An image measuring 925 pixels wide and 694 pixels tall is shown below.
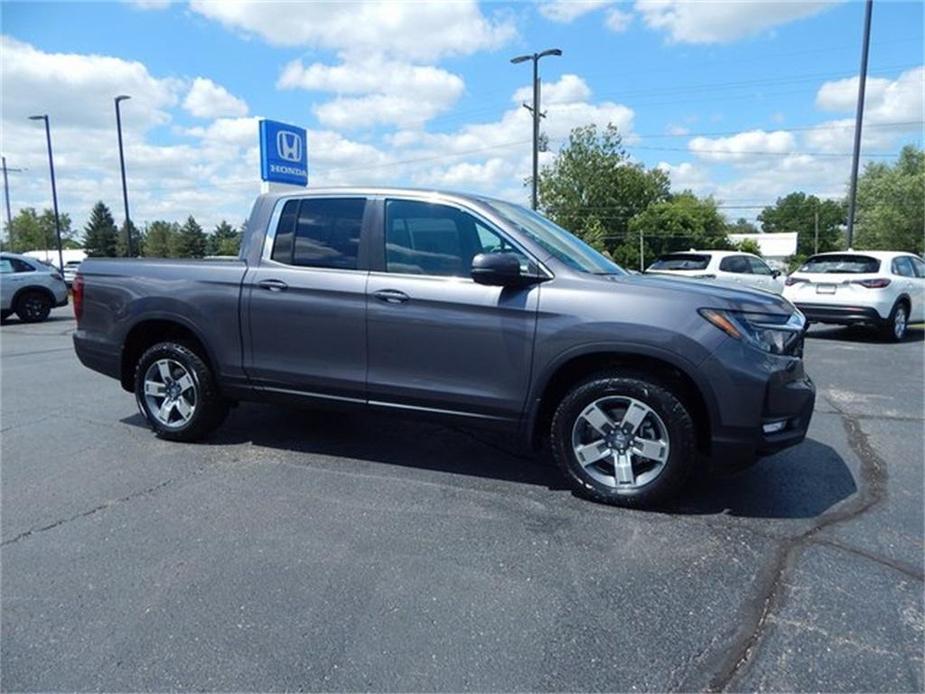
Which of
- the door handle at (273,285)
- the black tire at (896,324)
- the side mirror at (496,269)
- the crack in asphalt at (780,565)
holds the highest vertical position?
the side mirror at (496,269)

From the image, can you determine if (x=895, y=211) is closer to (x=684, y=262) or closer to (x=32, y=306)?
(x=684, y=262)

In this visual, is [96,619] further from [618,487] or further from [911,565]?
[911,565]

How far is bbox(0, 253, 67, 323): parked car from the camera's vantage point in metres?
15.4

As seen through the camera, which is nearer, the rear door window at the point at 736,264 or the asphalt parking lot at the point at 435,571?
the asphalt parking lot at the point at 435,571

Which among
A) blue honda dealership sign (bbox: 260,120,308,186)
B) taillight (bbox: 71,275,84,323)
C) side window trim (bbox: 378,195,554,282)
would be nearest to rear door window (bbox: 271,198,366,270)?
side window trim (bbox: 378,195,554,282)

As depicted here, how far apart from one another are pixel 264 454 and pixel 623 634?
305 cm

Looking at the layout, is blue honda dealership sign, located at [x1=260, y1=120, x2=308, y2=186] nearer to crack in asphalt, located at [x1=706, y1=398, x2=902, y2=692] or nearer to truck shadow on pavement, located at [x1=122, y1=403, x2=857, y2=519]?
truck shadow on pavement, located at [x1=122, y1=403, x2=857, y2=519]

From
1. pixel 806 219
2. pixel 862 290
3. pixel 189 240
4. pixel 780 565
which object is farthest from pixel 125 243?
pixel 806 219

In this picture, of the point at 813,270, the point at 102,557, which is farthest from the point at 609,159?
the point at 102,557

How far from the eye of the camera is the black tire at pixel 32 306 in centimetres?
1565

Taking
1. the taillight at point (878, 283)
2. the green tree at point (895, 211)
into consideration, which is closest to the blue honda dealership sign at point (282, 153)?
the taillight at point (878, 283)

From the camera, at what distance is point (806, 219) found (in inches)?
4419

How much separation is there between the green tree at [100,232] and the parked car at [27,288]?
7748 centimetres

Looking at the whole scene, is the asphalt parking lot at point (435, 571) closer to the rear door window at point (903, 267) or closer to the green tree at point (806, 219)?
the rear door window at point (903, 267)
